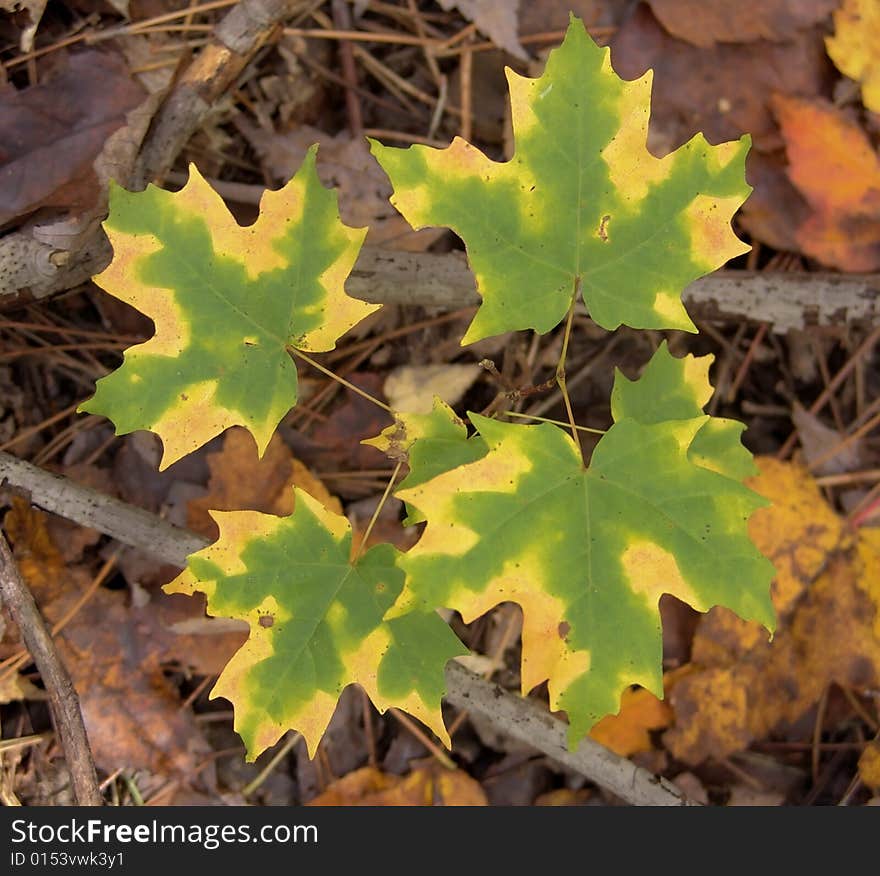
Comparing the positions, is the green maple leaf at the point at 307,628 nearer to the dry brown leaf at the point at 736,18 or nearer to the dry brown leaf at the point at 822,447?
the dry brown leaf at the point at 822,447

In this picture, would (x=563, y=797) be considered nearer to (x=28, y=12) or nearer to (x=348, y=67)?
(x=348, y=67)

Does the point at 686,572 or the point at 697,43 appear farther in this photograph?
the point at 697,43

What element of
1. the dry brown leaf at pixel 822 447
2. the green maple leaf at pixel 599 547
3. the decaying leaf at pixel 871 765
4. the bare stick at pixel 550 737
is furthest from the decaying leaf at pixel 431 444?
the decaying leaf at pixel 871 765

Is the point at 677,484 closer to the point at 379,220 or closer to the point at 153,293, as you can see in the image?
the point at 153,293

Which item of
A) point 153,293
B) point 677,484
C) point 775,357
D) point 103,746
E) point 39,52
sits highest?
point 39,52

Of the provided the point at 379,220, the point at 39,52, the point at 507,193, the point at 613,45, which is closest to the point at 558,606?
the point at 507,193

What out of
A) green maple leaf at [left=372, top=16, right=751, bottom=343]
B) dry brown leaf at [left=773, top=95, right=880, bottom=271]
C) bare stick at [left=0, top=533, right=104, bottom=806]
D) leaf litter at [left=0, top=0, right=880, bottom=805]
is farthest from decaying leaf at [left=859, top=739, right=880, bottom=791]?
bare stick at [left=0, top=533, right=104, bottom=806]
